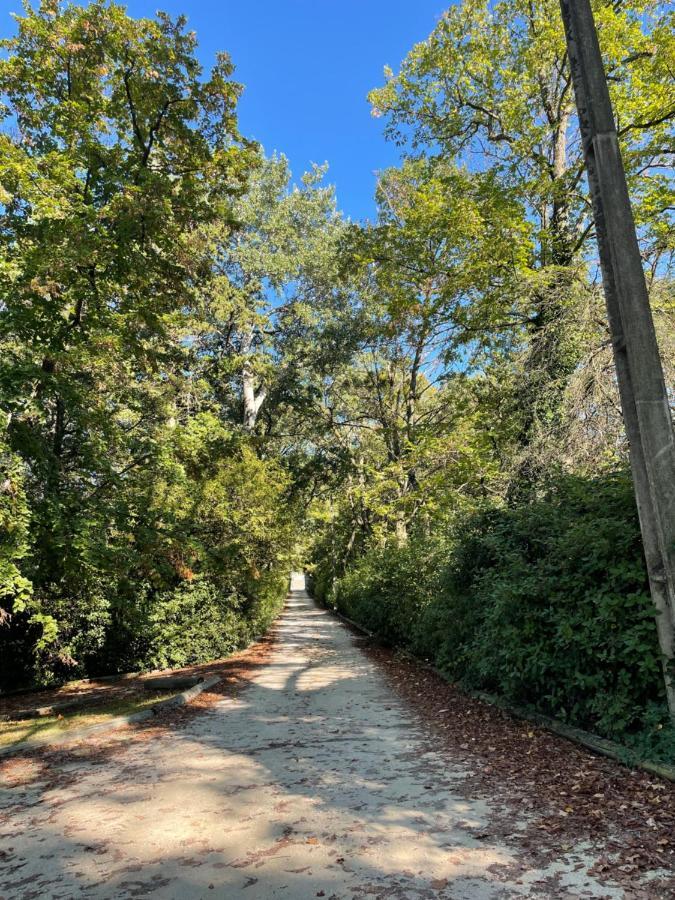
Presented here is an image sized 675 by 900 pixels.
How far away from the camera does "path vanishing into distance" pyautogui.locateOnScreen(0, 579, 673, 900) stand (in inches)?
115

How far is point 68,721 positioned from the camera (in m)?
7.74

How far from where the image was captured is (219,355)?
20.8 m

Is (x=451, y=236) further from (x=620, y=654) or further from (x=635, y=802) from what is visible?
(x=635, y=802)

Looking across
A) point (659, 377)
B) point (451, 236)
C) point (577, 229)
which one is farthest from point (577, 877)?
point (577, 229)

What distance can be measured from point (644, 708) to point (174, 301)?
850 cm

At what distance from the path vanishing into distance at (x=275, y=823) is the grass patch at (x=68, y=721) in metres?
0.91

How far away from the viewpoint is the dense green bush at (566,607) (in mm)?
4637

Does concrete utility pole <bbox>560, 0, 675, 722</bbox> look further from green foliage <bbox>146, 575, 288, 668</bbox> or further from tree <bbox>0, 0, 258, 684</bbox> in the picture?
green foliage <bbox>146, 575, 288, 668</bbox>

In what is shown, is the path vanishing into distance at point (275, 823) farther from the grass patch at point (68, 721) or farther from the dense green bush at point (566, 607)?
the grass patch at point (68, 721)

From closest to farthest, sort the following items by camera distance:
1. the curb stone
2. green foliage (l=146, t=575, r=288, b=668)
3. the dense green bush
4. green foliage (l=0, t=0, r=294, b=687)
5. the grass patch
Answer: the dense green bush < the curb stone < the grass patch < green foliage (l=0, t=0, r=294, b=687) < green foliage (l=146, t=575, r=288, b=668)

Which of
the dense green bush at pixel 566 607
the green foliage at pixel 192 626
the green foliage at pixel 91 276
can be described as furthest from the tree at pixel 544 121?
the green foliage at pixel 192 626

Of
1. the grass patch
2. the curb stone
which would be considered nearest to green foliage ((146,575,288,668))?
the grass patch

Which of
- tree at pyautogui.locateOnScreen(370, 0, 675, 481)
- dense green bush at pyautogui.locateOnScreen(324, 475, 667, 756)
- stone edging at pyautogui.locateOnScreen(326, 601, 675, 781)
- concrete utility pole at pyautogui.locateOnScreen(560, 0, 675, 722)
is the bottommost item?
stone edging at pyautogui.locateOnScreen(326, 601, 675, 781)

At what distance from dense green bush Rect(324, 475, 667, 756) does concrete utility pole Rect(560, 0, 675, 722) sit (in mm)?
316
